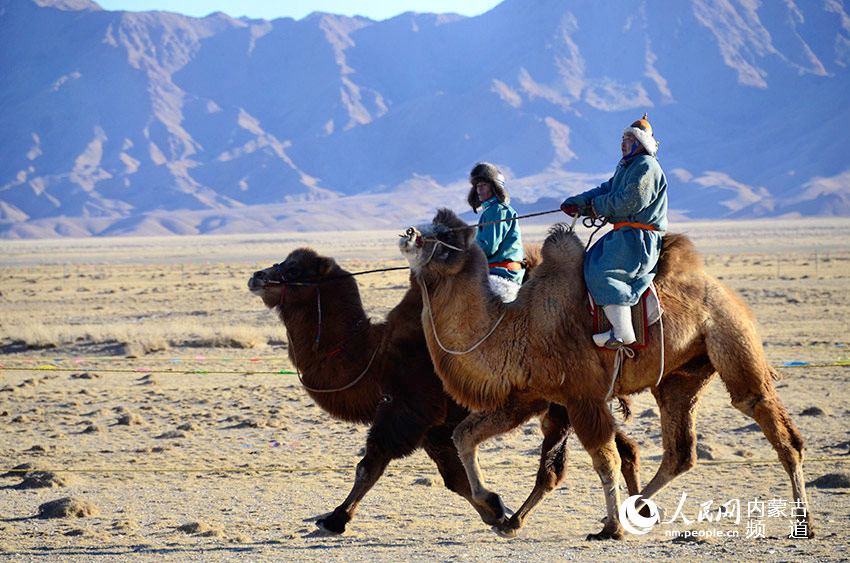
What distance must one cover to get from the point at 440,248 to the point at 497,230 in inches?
43.8

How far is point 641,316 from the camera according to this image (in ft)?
22.9

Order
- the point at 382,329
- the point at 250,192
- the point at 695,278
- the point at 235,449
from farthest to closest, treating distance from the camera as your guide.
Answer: the point at 250,192, the point at 235,449, the point at 382,329, the point at 695,278

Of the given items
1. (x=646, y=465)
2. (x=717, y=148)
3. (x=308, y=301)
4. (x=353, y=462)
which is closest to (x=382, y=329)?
(x=308, y=301)

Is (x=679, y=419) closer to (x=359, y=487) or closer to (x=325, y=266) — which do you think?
(x=359, y=487)

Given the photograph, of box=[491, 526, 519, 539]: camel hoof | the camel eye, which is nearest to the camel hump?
box=[491, 526, 519, 539]: camel hoof

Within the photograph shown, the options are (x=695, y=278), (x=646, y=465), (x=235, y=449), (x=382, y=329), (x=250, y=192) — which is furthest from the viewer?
(x=250, y=192)

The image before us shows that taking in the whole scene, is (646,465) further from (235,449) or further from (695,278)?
(235,449)

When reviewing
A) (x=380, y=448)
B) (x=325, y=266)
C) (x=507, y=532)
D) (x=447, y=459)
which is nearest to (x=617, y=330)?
(x=507, y=532)

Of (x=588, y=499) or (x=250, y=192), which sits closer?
(x=588, y=499)

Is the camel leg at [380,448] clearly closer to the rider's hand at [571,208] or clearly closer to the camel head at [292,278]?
the camel head at [292,278]

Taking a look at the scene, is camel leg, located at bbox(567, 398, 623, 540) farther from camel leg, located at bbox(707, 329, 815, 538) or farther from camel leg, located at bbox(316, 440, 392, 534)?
camel leg, located at bbox(316, 440, 392, 534)

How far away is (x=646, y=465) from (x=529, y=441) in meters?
1.71

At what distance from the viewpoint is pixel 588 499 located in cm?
834

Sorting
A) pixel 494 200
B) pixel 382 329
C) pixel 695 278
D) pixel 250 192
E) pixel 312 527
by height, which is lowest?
pixel 312 527
